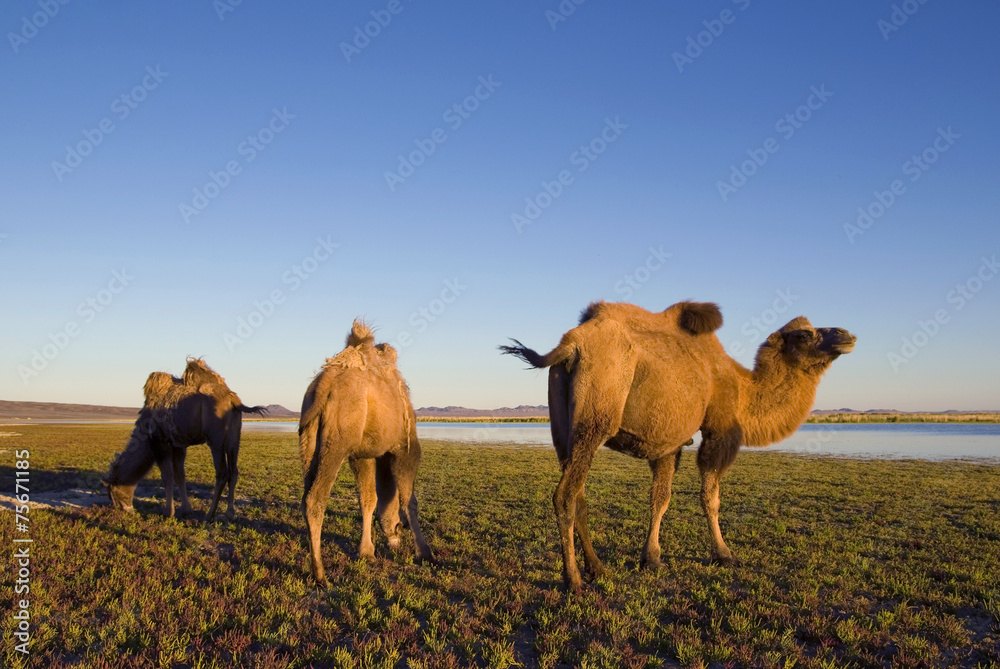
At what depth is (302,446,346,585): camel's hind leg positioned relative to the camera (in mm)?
6645

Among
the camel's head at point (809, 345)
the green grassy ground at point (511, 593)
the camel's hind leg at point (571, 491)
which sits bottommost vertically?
the green grassy ground at point (511, 593)

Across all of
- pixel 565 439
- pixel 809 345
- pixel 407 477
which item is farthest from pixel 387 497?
pixel 809 345

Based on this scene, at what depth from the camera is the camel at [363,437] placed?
274 inches

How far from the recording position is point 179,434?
1116 centimetres

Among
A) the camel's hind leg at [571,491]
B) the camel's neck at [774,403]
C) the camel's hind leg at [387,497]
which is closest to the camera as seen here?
the camel's hind leg at [571,491]

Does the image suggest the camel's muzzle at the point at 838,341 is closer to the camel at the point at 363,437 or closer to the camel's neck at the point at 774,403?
the camel's neck at the point at 774,403

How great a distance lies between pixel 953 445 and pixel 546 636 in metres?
35.5

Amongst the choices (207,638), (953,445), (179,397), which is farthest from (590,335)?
(953,445)

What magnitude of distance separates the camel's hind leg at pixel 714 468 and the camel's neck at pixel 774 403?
0.34 meters

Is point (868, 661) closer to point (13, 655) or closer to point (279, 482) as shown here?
point (13, 655)

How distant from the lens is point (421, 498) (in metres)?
13.1

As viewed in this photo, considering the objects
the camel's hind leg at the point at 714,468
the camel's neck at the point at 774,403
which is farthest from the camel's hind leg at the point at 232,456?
the camel's neck at the point at 774,403

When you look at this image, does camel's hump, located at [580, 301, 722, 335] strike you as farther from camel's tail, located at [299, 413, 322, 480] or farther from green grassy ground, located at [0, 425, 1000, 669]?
camel's tail, located at [299, 413, 322, 480]

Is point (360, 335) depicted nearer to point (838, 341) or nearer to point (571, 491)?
point (571, 491)
